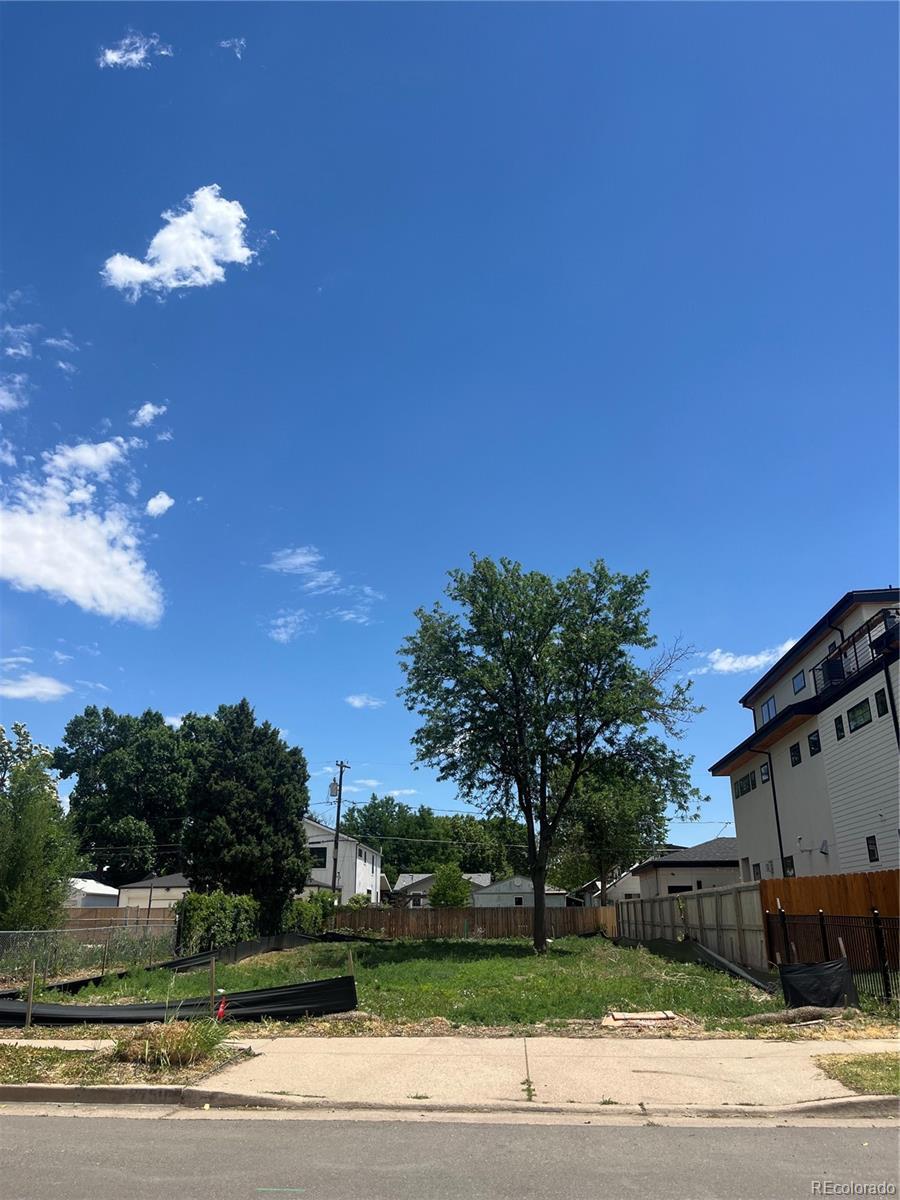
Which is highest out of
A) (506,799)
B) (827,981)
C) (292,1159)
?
(506,799)

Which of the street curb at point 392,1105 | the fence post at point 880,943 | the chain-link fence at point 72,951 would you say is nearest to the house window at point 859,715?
the fence post at point 880,943

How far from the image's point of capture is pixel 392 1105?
7910mm

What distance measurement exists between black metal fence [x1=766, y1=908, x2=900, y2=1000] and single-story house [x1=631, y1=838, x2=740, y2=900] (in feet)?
99.6

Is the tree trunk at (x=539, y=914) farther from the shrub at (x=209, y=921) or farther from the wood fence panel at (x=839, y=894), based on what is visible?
the wood fence panel at (x=839, y=894)

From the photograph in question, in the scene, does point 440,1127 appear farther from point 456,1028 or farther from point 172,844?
point 172,844

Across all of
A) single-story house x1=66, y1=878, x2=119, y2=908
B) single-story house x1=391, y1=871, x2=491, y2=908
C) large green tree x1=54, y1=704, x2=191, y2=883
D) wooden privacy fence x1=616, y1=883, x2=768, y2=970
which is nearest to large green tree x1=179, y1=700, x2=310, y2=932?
single-story house x1=66, y1=878, x2=119, y2=908

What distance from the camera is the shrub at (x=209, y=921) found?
89.9ft

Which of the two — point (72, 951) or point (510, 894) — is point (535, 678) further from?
point (510, 894)

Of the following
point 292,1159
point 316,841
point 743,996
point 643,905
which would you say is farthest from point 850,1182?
point 316,841

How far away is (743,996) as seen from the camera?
14820mm

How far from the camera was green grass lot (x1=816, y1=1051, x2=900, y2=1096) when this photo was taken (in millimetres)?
7871

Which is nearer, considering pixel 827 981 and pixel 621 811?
pixel 827 981

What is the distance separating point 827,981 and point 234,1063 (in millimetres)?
8567

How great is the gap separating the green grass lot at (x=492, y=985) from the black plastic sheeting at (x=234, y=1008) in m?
0.72
